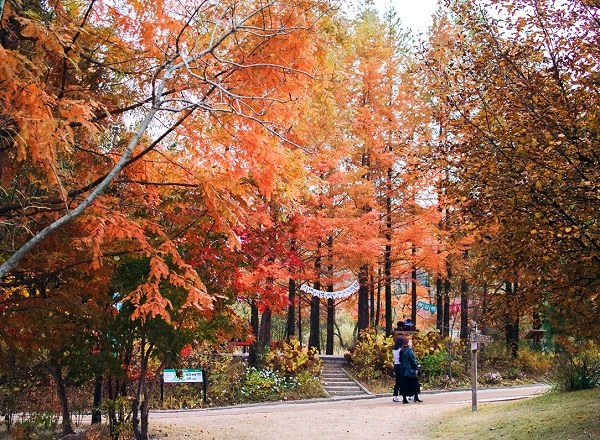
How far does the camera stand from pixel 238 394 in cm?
1623

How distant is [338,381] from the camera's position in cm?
1872

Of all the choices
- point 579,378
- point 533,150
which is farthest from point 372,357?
point 533,150

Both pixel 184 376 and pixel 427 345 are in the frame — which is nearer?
pixel 184 376

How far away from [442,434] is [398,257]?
1216 cm

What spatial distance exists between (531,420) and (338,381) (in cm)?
1010

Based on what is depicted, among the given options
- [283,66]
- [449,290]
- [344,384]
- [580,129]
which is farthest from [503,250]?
[449,290]

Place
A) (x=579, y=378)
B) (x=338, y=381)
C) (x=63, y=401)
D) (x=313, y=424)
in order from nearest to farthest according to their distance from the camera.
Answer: (x=63, y=401) → (x=313, y=424) → (x=579, y=378) → (x=338, y=381)

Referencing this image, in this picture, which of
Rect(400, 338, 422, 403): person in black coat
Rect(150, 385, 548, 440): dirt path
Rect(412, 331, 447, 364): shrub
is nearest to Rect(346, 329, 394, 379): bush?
Rect(412, 331, 447, 364): shrub

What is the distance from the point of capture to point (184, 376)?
15.0m

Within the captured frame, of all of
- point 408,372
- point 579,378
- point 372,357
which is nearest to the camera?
point 579,378

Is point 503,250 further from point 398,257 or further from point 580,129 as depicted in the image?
point 398,257

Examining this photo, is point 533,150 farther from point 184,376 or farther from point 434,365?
point 434,365

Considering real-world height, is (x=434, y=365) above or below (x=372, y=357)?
below

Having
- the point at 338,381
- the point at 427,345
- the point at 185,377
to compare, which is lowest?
the point at 338,381
